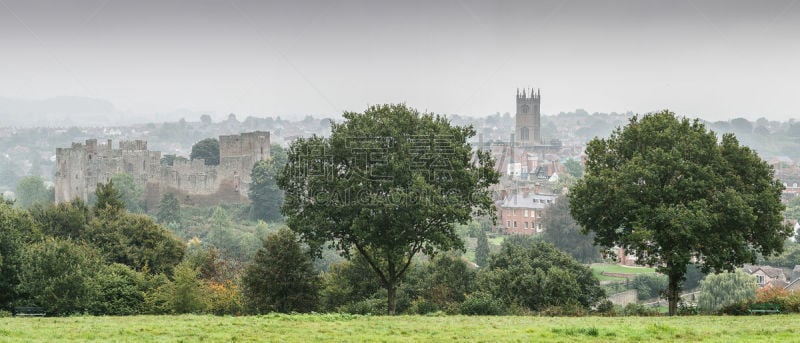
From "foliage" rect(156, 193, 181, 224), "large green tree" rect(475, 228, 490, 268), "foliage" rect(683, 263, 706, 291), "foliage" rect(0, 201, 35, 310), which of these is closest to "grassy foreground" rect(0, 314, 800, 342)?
"foliage" rect(0, 201, 35, 310)

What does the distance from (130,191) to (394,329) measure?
46.0 m

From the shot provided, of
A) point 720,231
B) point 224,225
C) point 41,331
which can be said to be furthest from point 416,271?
point 224,225

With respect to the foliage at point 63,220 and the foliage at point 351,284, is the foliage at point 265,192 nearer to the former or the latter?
the foliage at point 63,220

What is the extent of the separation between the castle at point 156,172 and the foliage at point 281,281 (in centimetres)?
3783

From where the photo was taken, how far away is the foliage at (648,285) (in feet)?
138

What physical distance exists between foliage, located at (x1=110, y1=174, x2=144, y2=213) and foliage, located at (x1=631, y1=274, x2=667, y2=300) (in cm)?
3049

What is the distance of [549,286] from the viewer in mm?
21859

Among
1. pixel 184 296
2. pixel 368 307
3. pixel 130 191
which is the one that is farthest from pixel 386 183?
pixel 130 191

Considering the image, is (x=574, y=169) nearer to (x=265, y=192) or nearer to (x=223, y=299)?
(x=265, y=192)

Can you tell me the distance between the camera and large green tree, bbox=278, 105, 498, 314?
60.2ft

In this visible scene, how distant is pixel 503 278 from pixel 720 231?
671 cm

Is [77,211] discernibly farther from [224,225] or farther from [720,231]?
[224,225]

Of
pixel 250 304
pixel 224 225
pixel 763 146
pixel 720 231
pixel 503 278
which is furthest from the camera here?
pixel 763 146

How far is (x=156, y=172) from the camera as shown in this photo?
58.4 m
